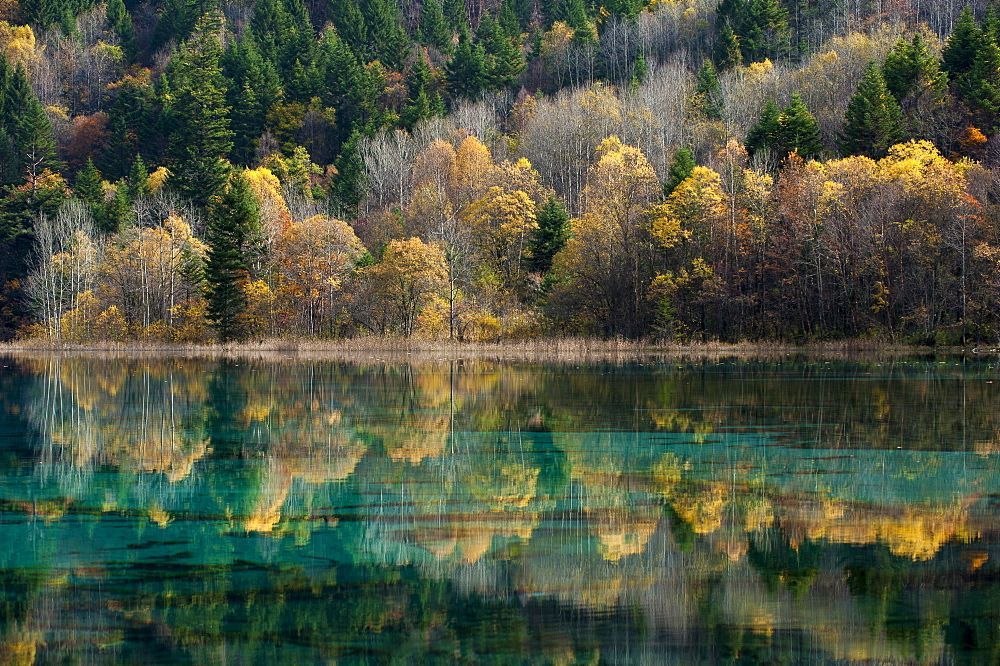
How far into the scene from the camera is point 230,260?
69.8m

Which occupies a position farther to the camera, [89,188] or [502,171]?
[89,188]

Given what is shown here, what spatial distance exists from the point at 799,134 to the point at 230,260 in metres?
39.2

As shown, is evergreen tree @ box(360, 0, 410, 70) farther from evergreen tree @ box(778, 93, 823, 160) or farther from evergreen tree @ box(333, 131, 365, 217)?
evergreen tree @ box(778, 93, 823, 160)

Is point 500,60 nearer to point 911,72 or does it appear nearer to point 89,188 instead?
point 89,188

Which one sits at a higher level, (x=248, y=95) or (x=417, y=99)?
(x=248, y=95)

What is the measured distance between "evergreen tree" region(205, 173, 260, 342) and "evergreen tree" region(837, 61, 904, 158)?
40.4 m

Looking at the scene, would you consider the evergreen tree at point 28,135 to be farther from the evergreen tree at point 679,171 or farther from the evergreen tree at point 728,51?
the evergreen tree at point 728,51

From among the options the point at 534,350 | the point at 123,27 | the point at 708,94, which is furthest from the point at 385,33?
the point at 534,350

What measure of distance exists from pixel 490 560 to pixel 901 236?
52.0 metres

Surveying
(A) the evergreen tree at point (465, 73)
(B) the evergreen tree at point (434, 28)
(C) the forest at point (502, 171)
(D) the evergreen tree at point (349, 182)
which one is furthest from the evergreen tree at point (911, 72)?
(B) the evergreen tree at point (434, 28)

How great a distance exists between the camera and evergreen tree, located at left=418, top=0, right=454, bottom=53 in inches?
5472

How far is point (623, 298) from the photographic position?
64375mm

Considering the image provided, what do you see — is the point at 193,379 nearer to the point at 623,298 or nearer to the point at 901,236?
the point at 623,298

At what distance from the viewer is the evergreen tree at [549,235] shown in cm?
7012
